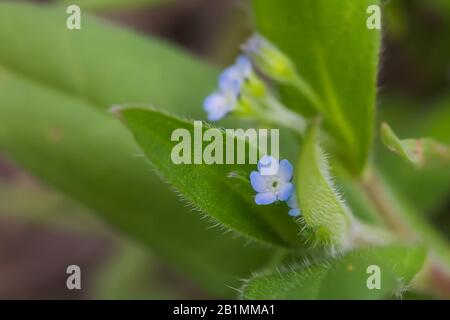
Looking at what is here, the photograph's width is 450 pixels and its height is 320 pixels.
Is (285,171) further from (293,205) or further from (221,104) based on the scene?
(221,104)

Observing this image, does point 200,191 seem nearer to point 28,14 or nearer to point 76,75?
point 76,75

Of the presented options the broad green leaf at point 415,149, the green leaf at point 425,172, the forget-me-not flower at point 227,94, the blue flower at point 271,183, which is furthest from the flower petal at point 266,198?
the green leaf at point 425,172

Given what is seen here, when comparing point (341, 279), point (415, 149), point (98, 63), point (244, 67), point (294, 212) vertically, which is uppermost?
point (98, 63)

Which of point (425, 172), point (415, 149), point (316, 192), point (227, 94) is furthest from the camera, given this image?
point (425, 172)

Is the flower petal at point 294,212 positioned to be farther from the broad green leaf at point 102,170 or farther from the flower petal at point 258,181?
the broad green leaf at point 102,170

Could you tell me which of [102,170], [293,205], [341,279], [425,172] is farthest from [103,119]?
[425,172]

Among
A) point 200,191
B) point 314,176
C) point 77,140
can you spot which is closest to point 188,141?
point 200,191

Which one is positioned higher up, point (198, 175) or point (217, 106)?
point (217, 106)
